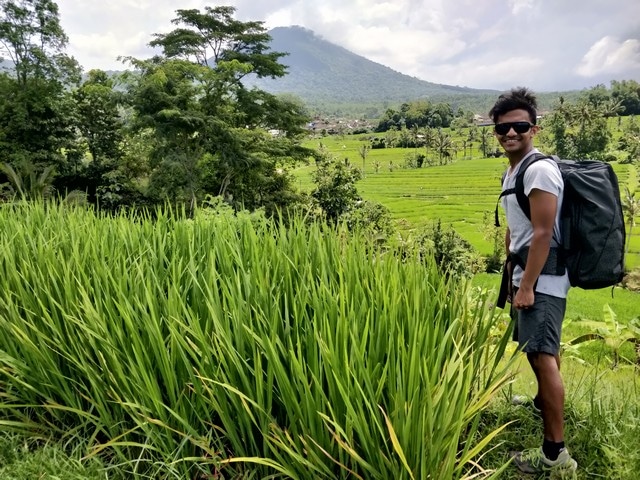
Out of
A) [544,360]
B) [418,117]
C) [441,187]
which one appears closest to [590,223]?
[544,360]

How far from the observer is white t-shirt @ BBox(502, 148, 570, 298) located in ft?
5.63

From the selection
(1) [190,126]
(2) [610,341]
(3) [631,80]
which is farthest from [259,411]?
(3) [631,80]

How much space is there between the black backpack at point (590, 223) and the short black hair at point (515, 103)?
232 millimetres

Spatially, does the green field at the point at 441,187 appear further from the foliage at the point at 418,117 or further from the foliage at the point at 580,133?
the foliage at the point at 418,117

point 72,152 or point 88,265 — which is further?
point 72,152

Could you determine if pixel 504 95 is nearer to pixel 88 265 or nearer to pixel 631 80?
pixel 88 265

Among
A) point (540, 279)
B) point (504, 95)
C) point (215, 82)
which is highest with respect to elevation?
point (215, 82)

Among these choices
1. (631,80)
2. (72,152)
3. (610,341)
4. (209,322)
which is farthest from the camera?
(631,80)

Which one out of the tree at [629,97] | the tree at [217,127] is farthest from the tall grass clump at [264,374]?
the tree at [629,97]

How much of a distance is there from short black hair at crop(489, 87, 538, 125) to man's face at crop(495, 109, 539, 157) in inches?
0.8

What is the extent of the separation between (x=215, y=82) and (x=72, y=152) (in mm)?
5998

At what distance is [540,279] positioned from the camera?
182cm

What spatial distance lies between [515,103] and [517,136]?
5.7 inches

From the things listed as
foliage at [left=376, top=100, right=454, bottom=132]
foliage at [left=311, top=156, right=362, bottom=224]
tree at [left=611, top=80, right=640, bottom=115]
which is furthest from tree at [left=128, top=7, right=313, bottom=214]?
foliage at [left=376, top=100, right=454, bottom=132]
